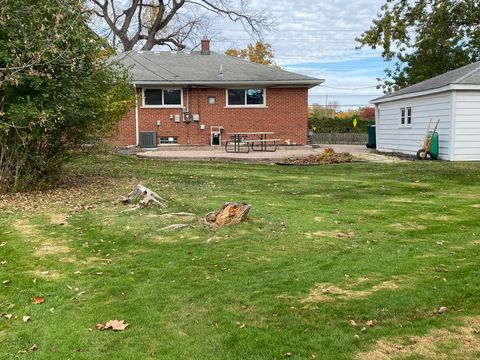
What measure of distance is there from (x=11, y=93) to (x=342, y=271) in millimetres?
6483

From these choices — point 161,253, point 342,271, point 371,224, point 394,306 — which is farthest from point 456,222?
point 161,253

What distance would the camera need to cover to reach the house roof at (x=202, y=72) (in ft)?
73.4

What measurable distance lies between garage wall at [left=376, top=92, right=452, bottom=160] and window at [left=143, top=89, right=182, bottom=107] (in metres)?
9.56

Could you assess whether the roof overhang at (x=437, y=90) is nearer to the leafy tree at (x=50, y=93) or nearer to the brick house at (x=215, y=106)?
the brick house at (x=215, y=106)

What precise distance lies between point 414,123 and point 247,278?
1544 cm

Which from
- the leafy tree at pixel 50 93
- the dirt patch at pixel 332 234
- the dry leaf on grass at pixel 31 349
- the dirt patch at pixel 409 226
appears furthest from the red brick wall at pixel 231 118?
the dry leaf on grass at pixel 31 349

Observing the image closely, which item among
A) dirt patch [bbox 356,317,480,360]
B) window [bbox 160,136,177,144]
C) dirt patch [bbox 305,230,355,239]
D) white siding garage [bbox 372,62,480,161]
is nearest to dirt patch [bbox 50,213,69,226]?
dirt patch [bbox 305,230,355,239]

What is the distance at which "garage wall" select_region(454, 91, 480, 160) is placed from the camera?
1538cm

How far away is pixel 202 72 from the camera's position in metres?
23.5

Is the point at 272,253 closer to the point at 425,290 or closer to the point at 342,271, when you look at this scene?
the point at 342,271

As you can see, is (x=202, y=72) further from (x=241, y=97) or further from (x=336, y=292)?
(x=336, y=292)

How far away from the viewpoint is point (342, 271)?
461cm

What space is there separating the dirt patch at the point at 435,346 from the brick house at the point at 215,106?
19989 millimetres

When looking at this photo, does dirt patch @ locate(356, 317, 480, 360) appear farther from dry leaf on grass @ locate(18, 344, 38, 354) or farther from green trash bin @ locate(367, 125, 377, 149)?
green trash bin @ locate(367, 125, 377, 149)
